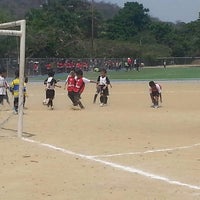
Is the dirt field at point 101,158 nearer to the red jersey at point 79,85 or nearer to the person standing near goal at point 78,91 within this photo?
the person standing near goal at point 78,91

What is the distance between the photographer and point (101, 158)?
34.9 feet

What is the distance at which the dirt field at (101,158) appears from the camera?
26.2ft

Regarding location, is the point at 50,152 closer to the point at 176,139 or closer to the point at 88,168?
the point at 88,168

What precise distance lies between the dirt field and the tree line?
38382 millimetres

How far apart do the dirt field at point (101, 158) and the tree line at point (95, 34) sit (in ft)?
126

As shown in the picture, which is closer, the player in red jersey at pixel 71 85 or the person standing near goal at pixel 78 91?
the person standing near goal at pixel 78 91

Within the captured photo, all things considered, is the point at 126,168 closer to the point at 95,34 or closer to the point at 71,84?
the point at 71,84

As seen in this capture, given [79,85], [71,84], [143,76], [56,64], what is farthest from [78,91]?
[56,64]

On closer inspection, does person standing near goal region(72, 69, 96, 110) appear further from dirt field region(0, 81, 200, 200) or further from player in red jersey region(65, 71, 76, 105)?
dirt field region(0, 81, 200, 200)

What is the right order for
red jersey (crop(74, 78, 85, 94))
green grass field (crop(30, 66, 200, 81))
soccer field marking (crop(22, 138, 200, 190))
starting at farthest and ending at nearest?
green grass field (crop(30, 66, 200, 81)), red jersey (crop(74, 78, 85, 94)), soccer field marking (crop(22, 138, 200, 190))

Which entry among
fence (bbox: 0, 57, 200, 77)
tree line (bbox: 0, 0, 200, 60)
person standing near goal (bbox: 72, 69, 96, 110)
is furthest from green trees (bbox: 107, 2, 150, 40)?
person standing near goal (bbox: 72, 69, 96, 110)

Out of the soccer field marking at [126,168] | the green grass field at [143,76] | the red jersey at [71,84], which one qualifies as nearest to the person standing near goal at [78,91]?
the red jersey at [71,84]

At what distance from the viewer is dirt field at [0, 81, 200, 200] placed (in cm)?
798

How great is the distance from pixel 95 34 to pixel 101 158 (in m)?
106
